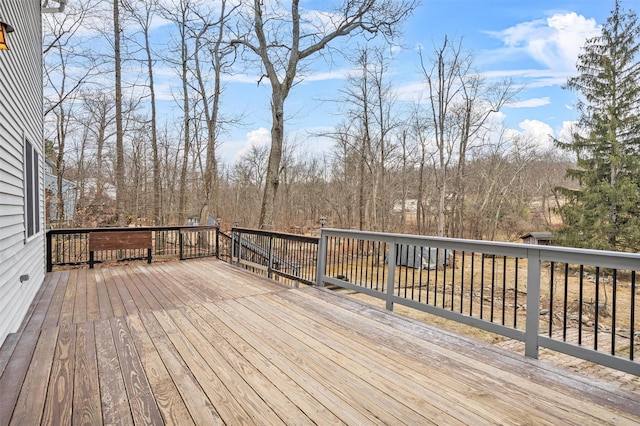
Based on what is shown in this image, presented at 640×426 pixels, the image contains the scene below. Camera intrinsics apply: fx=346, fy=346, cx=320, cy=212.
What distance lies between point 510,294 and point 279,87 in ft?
30.7

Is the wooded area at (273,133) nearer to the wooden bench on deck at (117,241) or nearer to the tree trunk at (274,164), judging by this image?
the tree trunk at (274,164)

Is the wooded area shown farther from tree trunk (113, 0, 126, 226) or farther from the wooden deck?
the wooden deck

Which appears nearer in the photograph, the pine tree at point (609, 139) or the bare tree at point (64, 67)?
the bare tree at point (64, 67)

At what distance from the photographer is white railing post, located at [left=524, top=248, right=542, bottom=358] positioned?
8.52ft

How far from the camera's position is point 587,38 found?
1409 cm

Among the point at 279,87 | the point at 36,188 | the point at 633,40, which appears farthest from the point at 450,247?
the point at 633,40

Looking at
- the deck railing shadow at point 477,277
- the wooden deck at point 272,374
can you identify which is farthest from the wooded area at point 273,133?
the wooden deck at point 272,374

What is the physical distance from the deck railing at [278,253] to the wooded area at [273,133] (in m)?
2.12

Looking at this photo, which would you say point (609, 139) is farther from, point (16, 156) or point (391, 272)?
point (16, 156)

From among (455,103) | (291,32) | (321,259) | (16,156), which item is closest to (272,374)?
(321,259)

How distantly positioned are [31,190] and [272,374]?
4.16 m

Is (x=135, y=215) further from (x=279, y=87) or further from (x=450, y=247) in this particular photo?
(x=450, y=247)

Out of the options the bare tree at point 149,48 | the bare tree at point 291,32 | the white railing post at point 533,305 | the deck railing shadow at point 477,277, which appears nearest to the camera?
the deck railing shadow at point 477,277

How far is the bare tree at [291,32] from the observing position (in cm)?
Answer: 874
